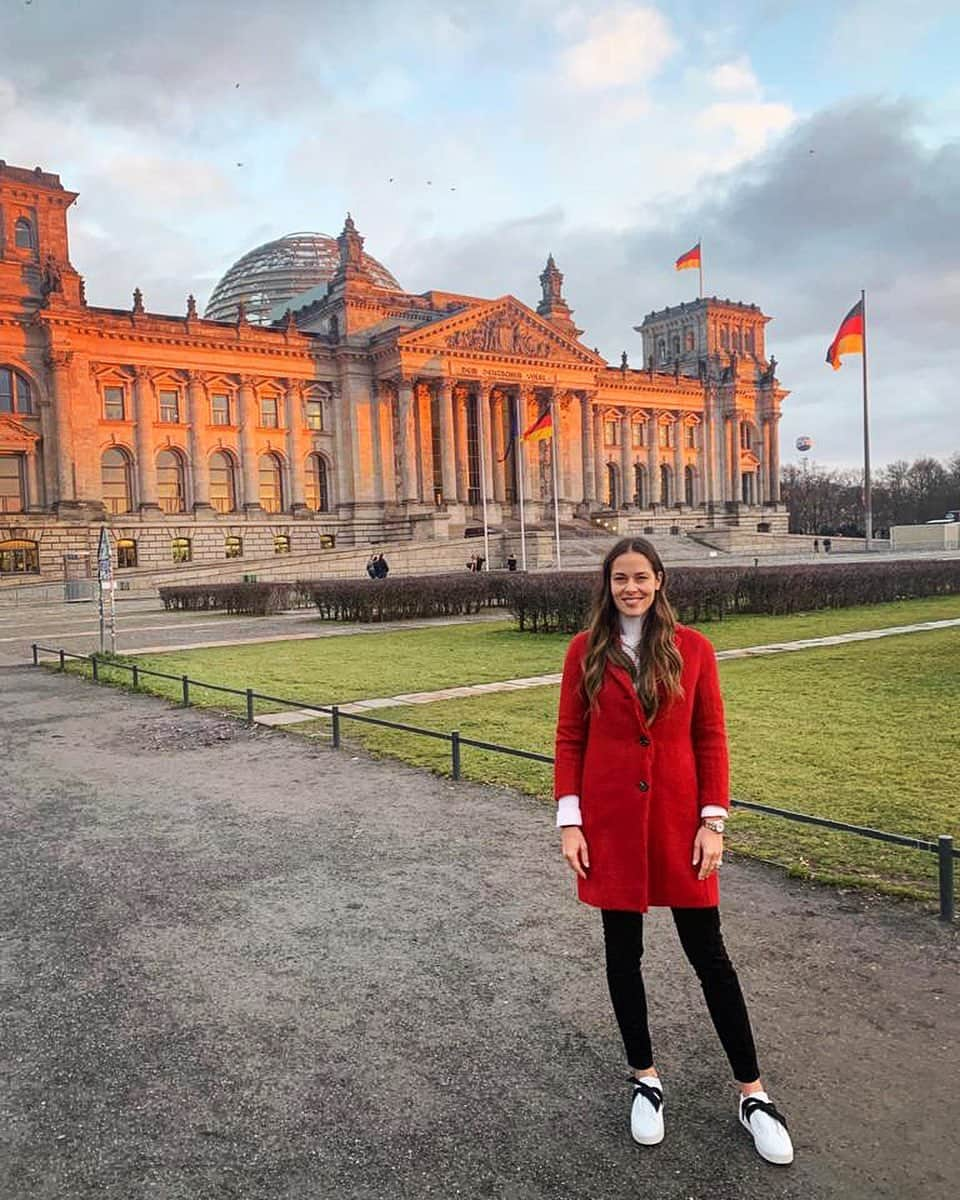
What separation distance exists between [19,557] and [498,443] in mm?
A: 37248

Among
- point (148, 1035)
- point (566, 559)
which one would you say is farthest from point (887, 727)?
point (566, 559)

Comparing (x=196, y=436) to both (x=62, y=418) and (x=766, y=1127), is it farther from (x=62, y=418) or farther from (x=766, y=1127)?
(x=766, y=1127)

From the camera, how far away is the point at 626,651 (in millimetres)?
3922

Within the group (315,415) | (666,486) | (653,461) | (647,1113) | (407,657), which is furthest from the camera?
(666,486)

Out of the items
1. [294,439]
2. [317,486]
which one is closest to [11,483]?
[294,439]

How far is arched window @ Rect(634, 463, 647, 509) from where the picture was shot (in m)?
87.0

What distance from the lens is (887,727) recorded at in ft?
35.5

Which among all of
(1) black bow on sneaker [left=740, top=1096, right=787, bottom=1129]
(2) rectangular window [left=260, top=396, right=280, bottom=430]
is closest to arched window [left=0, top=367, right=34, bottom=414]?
(2) rectangular window [left=260, top=396, right=280, bottom=430]

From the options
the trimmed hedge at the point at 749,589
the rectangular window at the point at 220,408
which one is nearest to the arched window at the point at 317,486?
the rectangular window at the point at 220,408

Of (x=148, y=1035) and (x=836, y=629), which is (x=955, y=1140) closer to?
(x=148, y=1035)

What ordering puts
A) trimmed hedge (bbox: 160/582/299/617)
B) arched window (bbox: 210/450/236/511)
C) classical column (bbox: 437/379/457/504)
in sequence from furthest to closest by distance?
classical column (bbox: 437/379/457/504) → arched window (bbox: 210/450/236/511) → trimmed hedge (bbox: 160/582/299/617)

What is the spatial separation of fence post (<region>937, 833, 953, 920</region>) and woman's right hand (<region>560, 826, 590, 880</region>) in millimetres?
2884

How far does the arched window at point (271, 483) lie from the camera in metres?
66.8

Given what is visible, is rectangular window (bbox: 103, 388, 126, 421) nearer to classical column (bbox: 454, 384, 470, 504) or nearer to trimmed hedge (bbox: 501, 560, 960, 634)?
classical column (bbox: 454, 384, 470, 504)
